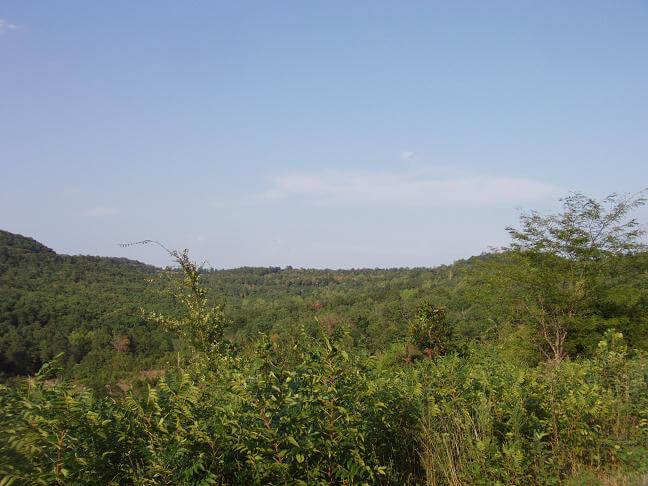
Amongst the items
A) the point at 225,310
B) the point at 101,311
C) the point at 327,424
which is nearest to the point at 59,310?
the point at 101,311

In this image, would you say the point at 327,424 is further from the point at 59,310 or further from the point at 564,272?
the point at 59,310

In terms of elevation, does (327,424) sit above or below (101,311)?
above

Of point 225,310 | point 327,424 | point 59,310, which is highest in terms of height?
point 225,310

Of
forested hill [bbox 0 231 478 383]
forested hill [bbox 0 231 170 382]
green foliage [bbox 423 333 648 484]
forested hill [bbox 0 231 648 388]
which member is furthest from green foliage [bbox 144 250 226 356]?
forested hill [bbox 0 231 170 382]

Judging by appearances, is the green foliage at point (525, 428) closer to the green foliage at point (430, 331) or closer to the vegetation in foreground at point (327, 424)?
the vegetation in foreground at point (327, 424)

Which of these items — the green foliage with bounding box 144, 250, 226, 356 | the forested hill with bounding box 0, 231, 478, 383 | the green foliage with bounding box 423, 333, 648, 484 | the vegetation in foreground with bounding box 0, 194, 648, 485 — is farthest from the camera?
the forested hill with bounding box 0, 231, 478, 383

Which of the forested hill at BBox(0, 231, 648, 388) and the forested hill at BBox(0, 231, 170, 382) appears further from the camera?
the forested hill at BBox(0, 231, 170, 382)

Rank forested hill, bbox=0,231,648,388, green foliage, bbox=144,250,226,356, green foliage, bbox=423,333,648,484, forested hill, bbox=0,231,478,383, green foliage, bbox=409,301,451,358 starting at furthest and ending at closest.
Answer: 1. forested hill, bbox=0,231,478,383
2. forested hill, bbox=0,231,648,388
3. green foliage, bbox=409,301,451,358
4. green foliage, bbox=144,250,226,356
5. green foliage, bbox=423,333,648,484

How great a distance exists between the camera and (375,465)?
3.62 meters

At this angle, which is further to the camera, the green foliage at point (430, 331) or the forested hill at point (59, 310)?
the forested hill at point (59, 310)

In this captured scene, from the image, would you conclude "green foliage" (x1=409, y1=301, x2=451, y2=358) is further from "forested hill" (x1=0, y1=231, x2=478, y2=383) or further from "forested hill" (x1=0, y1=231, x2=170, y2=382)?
"forested hill" (x1=0, y1=231, x2=170, y2=382)

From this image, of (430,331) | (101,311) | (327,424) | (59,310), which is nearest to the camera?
(327,424)

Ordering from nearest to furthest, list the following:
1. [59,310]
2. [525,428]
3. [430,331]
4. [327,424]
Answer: [327,424], [525,428], [430,331], [59,310]

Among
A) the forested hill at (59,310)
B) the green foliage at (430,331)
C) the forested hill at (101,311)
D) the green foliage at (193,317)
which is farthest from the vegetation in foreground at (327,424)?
the forested hill at (59,310)
